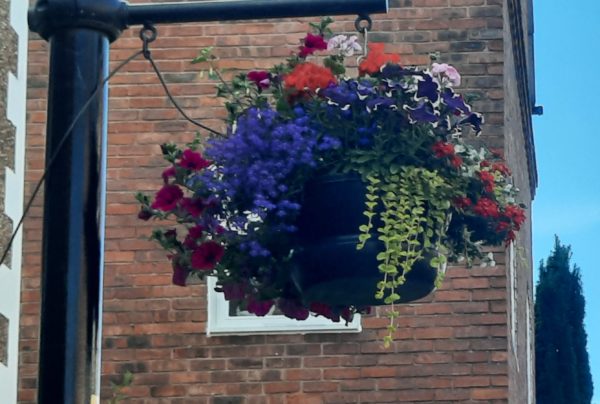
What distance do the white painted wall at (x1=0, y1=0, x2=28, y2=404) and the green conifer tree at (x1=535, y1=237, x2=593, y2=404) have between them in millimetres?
15858

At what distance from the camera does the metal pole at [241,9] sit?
141 inches

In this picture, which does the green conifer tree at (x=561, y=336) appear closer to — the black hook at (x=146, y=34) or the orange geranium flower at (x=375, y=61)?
the orange geranium flower at (x=375, y=61)

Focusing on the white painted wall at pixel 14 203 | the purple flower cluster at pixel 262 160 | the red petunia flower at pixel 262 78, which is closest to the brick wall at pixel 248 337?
the white painted wall at pixel 14 203

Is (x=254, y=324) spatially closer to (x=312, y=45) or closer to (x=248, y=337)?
(x=248, y=337)

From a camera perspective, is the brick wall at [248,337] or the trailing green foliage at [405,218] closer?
the trailing green foliage at [405,218]

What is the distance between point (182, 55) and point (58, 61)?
6.53m

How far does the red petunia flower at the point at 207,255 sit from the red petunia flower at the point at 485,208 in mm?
844

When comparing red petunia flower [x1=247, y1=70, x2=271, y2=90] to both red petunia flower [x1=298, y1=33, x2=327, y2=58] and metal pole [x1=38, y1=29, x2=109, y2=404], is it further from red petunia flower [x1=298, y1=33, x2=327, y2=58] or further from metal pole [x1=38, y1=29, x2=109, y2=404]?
metal pole [x1=38, y1=29, x2=109, y2=404]

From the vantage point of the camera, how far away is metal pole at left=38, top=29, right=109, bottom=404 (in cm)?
326

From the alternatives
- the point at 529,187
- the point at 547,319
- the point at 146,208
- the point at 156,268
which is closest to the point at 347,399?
the point at 156,268

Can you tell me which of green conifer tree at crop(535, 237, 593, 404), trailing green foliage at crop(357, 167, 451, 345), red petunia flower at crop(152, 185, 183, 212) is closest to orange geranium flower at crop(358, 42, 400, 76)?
trailing green foliage at crop(357, 167, 451, 345)

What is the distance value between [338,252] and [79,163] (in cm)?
76

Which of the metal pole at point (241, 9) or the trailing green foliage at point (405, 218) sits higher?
the metal pole at point (241, 9)

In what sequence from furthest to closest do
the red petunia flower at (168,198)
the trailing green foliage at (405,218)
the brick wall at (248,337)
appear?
the brick wall at (248,337) → the red petunia flower at (168,198) → the trailing green foliage at (405,218)
